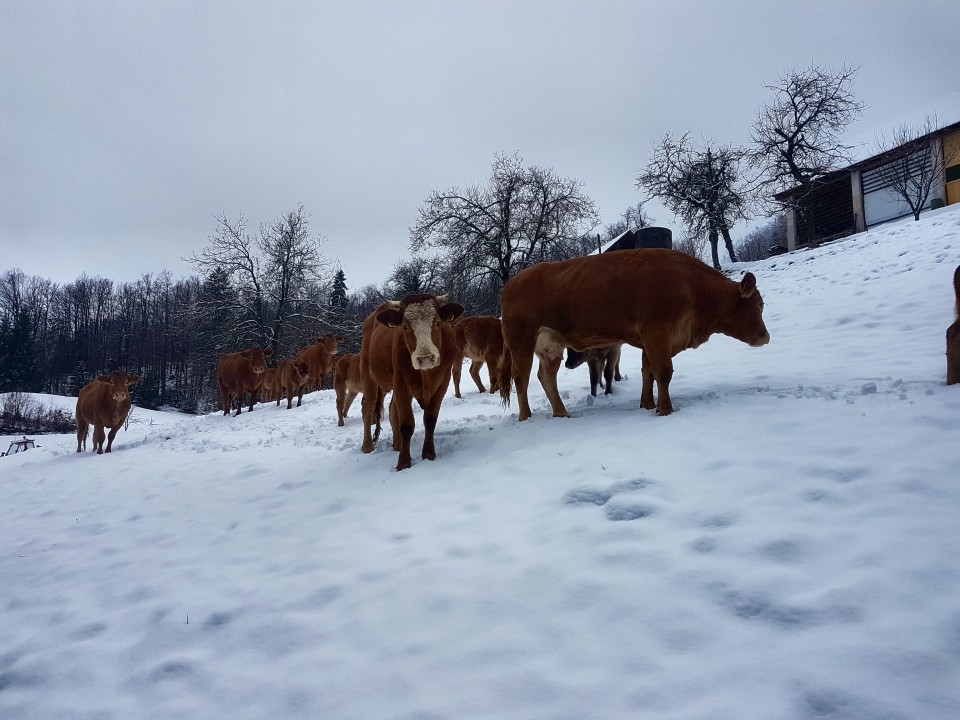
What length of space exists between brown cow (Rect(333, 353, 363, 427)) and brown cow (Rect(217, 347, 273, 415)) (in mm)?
7121

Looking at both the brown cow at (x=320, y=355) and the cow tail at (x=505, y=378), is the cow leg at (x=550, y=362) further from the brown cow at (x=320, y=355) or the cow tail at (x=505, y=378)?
the brown cow at (x=320, y=355)

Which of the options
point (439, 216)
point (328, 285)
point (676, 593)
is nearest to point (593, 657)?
point (676, 593)

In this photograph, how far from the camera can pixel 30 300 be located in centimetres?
6316

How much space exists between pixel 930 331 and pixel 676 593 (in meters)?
7.45

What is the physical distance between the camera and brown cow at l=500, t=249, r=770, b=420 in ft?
16.9

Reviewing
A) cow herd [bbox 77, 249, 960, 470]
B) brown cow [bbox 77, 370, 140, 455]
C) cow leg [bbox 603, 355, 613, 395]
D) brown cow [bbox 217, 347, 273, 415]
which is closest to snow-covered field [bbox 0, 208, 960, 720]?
cow herd [bbox 77, 249, 960, 470]

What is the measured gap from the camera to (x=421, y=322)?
203 inches

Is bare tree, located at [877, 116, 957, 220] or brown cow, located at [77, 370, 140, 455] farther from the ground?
bare tree, located at [877, 116, 957, 220]

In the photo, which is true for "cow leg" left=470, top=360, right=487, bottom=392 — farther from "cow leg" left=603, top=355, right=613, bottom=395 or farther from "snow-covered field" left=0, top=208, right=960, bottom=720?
"snow-covered field" left=0, top=208, right=960, bottom=720

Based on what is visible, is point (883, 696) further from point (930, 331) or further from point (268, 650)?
point (930, 331)

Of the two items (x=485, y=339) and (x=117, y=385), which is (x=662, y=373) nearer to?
(x=485, y=339)

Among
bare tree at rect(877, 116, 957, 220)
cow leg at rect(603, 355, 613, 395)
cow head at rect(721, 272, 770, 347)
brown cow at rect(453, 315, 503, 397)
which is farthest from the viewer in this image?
bare tree at rect(877, 116, 957, 220)

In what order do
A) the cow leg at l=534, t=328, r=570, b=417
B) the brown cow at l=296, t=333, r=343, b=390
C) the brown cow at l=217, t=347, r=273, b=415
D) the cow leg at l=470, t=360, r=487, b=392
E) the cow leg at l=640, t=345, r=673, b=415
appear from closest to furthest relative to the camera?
the cow leg at l=640, t=345, r=673, b=415, the cow leg at l=534, t=328, r=570, b=417, the cow leg at l=470, t=360, r=487, b=392, the brown cow at l=217, t=347, r=273, b=415, the brown cow at l=296, t=333, r=343, b=390

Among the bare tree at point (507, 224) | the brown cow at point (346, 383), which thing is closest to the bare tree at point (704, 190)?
the bare tree at point (507, 224)
